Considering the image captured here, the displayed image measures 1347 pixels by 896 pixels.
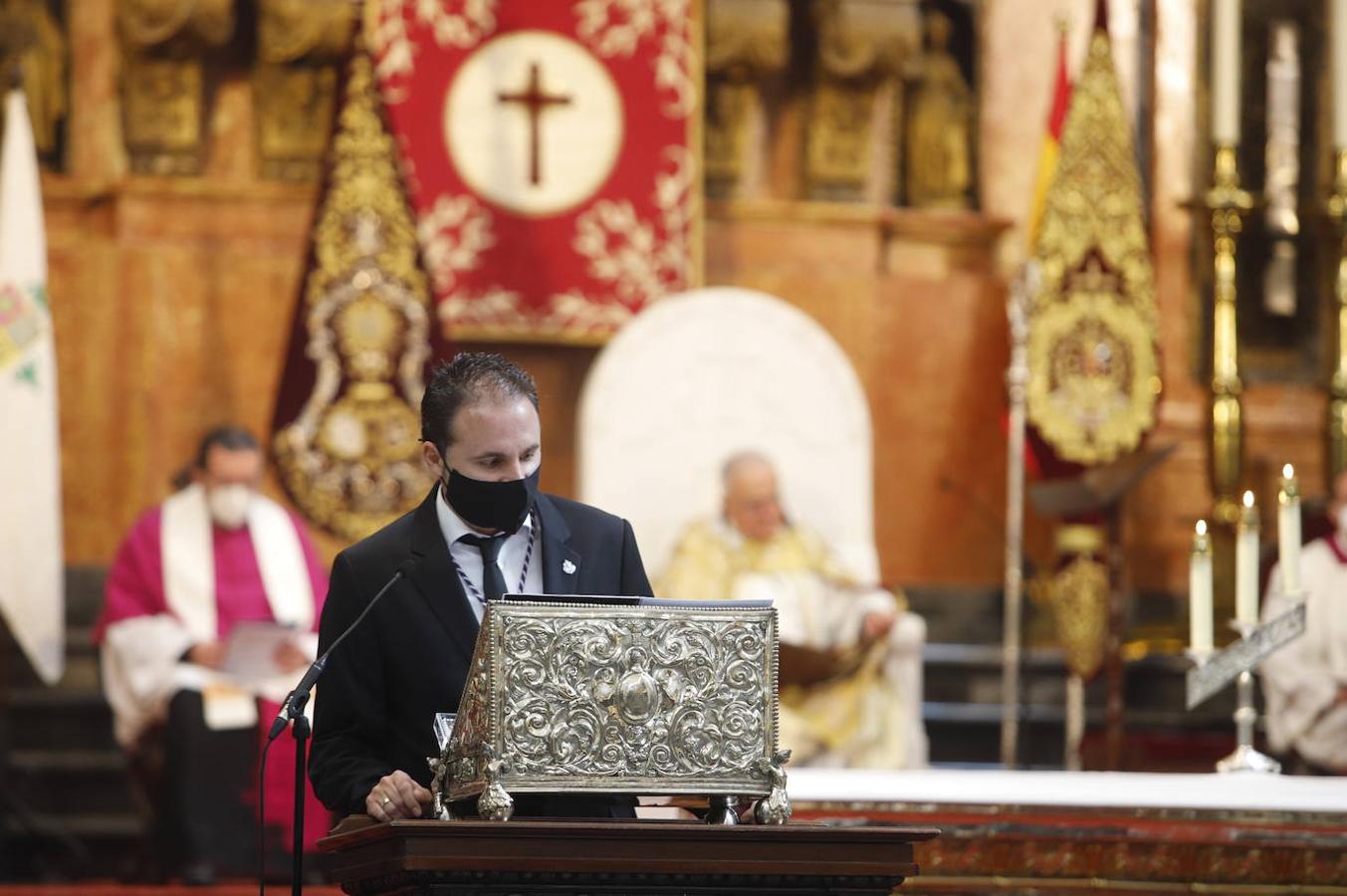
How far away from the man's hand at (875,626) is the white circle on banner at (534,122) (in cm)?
237

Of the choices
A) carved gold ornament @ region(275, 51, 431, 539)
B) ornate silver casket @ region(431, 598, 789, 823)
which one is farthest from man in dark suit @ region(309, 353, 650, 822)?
carved gold ornament @ region(275, 51, 431, 539)

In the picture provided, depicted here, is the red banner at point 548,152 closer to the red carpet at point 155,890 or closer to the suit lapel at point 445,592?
the red carpet at point 155,890

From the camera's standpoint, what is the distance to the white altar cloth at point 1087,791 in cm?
501

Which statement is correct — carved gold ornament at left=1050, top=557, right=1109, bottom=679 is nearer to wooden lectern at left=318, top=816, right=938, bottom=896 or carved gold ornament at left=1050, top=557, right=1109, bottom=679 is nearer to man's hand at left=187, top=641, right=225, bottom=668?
man's hand at left=187, top=641, right=225, bottom=668

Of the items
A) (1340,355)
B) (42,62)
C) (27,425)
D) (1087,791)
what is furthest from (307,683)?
(42,62)

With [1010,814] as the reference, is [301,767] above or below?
above

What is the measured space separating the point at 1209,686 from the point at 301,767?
2.63m

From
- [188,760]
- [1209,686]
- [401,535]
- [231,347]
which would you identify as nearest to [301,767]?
[401,535]

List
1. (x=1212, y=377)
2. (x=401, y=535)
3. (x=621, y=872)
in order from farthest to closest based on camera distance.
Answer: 1. (x=1212, y=377)
2. (x=401, y=535)
3. (x=621, y=872)

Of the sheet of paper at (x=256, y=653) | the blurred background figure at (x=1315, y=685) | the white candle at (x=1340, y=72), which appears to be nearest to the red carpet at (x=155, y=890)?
the sheet of paper at (x=256, y=653)

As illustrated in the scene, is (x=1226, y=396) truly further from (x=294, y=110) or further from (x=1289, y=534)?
(x=1289, y=534)

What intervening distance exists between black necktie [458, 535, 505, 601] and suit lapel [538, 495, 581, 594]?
7 cm

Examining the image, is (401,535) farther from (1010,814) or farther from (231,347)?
(231,347)

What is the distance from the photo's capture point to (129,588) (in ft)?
27.9
